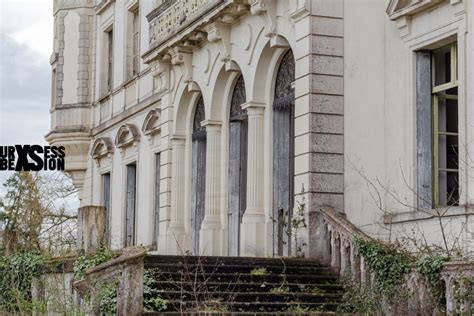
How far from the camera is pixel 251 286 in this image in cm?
1530

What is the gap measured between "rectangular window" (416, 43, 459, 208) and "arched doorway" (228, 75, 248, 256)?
5299 mm

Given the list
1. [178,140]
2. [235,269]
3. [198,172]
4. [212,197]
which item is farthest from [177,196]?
[235,269]

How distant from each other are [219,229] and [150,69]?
253 inches

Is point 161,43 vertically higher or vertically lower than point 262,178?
higher

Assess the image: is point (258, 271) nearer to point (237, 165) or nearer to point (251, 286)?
point (251, 286)

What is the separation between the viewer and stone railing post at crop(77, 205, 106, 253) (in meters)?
15.6

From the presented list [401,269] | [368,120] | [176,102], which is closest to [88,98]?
[176,102]

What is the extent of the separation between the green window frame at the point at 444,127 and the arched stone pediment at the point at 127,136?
492 inches

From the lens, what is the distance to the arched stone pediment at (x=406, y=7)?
1566 cm

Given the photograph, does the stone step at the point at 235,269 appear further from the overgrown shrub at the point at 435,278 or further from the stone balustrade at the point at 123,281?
the overgrown shrub at the point at 435,278

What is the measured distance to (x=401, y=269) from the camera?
13789 mm

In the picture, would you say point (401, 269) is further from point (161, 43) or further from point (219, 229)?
point (161, 43)

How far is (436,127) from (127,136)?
13460 mm

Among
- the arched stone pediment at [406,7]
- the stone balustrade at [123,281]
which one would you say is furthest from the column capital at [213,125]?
the stone balustrade at [123,281]
